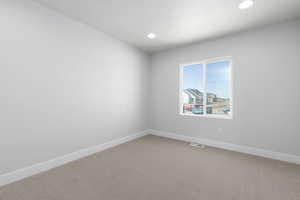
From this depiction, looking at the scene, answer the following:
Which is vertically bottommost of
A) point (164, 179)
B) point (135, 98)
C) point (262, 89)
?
point (164, 179)

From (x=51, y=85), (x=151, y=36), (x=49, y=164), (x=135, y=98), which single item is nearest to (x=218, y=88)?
(x=151, y=36)

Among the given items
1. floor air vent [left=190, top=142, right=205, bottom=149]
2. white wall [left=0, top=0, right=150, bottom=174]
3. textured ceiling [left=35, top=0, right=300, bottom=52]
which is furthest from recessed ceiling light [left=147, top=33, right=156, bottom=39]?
floor air vent [left=190, top=142, right=205, bottom=149]

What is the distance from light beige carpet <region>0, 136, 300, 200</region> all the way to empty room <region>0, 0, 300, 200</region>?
16 mm

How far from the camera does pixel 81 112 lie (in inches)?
99.0

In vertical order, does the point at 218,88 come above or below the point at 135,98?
above

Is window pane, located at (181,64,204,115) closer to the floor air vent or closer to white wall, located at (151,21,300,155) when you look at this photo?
white wall, located at (151,21,300,155)

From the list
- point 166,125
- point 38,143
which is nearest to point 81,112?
point 38,143

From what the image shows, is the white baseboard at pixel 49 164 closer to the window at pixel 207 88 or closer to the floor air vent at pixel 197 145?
the floor air vent at pixel 197 145

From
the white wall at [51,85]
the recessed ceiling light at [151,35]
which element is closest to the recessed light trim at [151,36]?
the recessed ceiling light at [151,35]

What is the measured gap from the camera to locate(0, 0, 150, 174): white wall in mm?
1751

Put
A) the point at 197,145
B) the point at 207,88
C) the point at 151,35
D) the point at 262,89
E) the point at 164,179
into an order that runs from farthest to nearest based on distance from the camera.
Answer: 1. the point at 207,88
2. the point at 197,145
3. the point at 151,35
4. the point at 262,89
5. the point at 164,179

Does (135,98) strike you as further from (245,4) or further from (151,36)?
(245,4)

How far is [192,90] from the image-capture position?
3.75 meters

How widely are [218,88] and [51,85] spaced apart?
11.8ft
